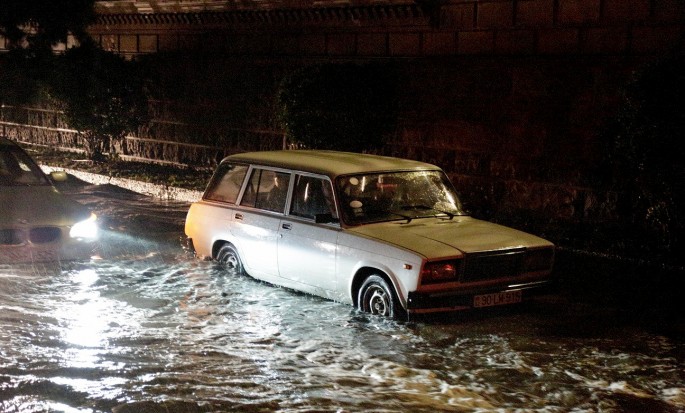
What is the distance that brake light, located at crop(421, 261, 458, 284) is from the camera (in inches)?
330

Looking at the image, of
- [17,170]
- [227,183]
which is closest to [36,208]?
[17,170]

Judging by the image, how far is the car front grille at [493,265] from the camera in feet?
28.2

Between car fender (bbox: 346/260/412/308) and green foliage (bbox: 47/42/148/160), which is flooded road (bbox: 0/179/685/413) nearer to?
car fender (bbox: 346/260/412/308)

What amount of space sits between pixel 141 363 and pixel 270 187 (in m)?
3.14

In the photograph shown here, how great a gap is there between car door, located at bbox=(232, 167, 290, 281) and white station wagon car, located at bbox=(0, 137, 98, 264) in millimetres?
1561

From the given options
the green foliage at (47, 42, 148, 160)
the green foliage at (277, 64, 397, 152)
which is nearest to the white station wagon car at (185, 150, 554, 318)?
the green foliage at (277, 64, 397, 152)

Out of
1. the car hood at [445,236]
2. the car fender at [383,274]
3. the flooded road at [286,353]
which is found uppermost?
the car hood at [445,236]

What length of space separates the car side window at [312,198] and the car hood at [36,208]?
7.51ft

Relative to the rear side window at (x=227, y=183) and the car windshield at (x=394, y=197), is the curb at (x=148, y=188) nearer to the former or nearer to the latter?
the rear side window at (x=227, y=183)

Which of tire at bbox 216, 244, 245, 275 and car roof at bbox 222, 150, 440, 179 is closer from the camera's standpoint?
car roof at bbox 222, 150, 440, 179

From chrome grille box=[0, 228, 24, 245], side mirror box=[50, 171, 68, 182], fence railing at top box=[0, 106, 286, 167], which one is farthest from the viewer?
fence railing at top box=[0, 106, 286, 167]

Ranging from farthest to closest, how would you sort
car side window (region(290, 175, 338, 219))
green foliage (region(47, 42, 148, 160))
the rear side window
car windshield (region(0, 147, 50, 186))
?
1. green foliage (region(47, 42, 148, 160))
2. car windshield (region(0, 147, 50, 186))
3. the rear side window
4. car side window (region(290, 175, 338, 219))

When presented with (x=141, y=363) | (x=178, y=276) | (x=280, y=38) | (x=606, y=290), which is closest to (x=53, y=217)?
(x=178, y=276)

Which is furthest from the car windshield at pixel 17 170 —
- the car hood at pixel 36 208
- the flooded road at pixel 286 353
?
the flooded road at pixel 286 353
